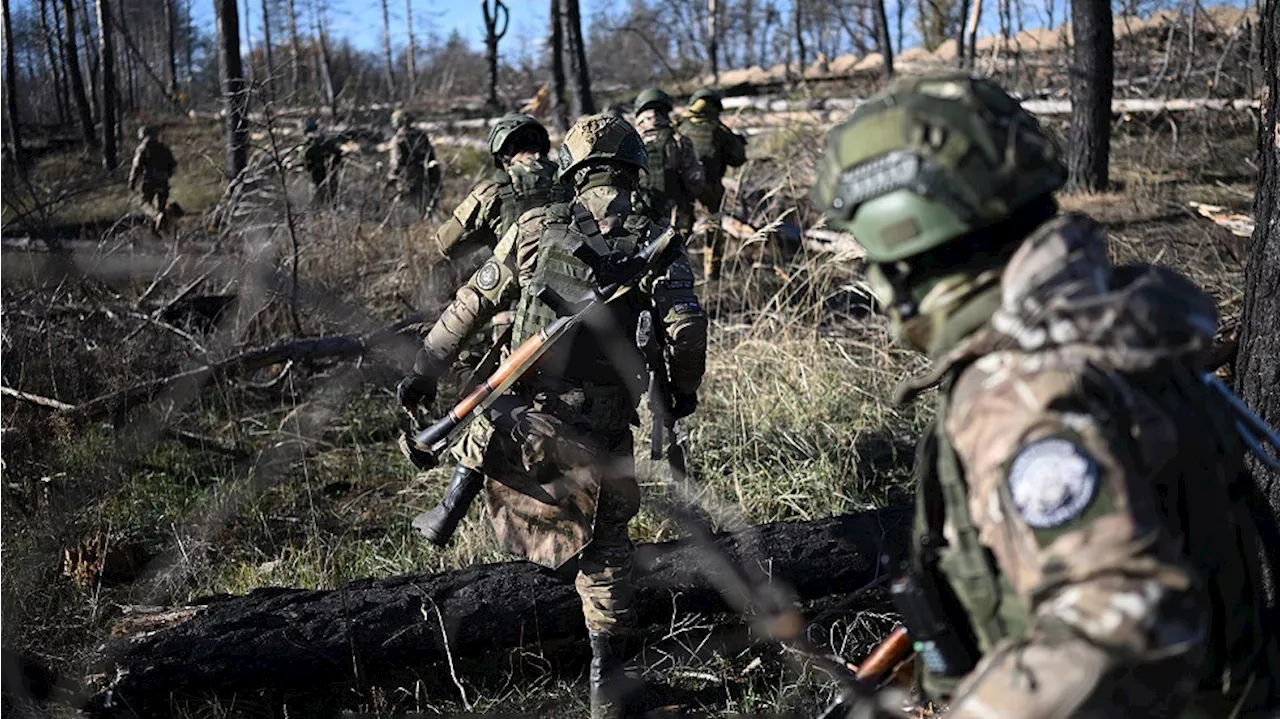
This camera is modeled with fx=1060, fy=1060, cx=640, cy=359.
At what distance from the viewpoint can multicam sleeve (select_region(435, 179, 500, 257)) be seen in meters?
4.88

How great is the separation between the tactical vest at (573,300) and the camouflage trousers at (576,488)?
0.08m

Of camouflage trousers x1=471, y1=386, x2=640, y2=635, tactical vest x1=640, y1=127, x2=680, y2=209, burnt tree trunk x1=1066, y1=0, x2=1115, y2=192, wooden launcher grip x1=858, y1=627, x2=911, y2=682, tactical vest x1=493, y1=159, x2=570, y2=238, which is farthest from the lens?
burnt tree trunk x1=1066, y1=0, x2=1115, y2=192

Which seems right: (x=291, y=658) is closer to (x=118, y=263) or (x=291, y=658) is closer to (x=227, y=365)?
(x=227, y=365)

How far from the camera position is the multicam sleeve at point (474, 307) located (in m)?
3.54

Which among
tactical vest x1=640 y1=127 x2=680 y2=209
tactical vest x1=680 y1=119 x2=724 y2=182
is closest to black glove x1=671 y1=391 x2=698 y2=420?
tactical vest x1=640 y1=127 x2=680 y2=209

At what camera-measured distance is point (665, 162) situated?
7.78 m

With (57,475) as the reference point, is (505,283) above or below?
above

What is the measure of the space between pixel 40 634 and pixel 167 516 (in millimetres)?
1203

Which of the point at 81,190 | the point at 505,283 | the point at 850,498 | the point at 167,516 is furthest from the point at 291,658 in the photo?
the point at 81,190

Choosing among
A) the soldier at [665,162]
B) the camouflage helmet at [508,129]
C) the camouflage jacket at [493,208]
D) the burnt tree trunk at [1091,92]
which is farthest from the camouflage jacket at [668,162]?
the burnt tree trunk at [1091,92]

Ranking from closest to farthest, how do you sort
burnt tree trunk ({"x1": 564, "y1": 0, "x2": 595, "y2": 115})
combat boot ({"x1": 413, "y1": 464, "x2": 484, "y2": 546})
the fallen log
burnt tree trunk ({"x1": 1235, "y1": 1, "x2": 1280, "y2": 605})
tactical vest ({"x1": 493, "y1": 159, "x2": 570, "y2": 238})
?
burnt tree trunk ({"x1": 1235, "y1": 1, "x2": 1280, "y2": 605}) < the fallen log < combat boot ({"x1": 413, "y1": 464, "x2": 484, "y2": 546}) < tactical vest ({"x1": 493, "y1": 159, "x2": 570, "y2": 238}) < burnt tree trunk ({"x1": 564, "y1": 0, "x2": 595, "y2": 115})

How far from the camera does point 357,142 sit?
12977 millimetres

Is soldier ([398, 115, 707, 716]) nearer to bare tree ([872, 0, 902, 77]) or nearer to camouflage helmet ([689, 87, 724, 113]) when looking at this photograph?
camouflage helmet ([689, 87, 724, 113])

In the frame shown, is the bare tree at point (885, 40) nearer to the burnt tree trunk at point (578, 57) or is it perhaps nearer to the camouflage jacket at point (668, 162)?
the burnt tree trunk at point (578, 57)
